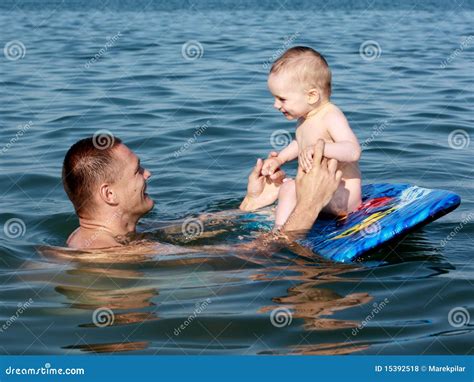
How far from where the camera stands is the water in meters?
5.08

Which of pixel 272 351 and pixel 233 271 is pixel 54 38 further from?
pixel 272 351

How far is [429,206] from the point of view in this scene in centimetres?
611

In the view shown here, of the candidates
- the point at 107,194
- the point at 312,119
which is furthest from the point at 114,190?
the point at 312,119

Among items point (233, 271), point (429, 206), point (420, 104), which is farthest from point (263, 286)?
point (420, 104)

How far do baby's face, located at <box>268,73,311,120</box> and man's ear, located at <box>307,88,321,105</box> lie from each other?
0.08 feet

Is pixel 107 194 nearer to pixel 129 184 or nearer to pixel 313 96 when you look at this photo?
pixel 129 184

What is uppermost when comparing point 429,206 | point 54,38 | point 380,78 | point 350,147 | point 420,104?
point 54,38

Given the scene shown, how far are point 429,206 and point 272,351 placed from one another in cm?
185

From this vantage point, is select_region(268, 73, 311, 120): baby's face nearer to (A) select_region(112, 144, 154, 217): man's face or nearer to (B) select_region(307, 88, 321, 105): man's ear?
(B) select_region(307, 88, 321, 105): man's ear

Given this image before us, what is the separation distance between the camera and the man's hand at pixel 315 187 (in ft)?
19.6

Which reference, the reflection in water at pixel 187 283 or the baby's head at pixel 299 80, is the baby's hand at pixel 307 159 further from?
the reflection in water at pixel 187 283

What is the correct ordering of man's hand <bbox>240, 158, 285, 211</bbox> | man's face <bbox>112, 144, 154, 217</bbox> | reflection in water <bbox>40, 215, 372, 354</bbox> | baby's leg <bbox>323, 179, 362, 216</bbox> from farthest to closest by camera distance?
man's hand <bbox>240, 158, 285, 211</bbox> < baby's leg <bbox>323, 179, 362, 216</bbox> < man's face <bbox>112, 144, 154, 217</bbox> < reflection in water <bbox>40, 215, 372, 354</bbox>

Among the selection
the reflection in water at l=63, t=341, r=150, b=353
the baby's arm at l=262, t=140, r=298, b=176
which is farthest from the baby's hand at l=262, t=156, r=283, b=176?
the reflection in water at l=63, t=341, r=150, b=353

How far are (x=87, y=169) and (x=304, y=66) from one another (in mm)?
1563
